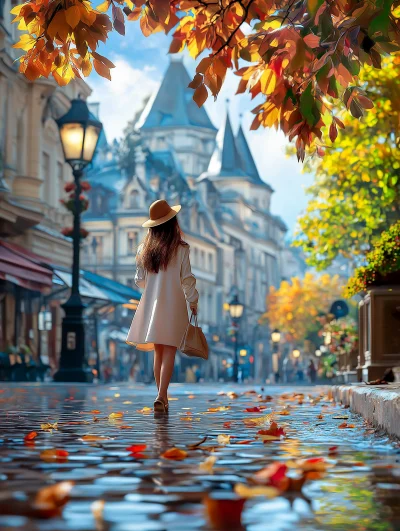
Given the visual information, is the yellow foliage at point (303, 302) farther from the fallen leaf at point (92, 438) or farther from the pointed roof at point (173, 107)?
the fallen leaf at point (92, 438)

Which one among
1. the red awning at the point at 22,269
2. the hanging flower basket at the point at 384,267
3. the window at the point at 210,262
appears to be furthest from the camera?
the window at the point at 210,262

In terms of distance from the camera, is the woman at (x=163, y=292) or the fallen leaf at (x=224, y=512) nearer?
the fallen leaf at (x=224, y=512)

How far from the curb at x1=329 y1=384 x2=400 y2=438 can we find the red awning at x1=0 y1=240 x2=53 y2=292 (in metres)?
18.7

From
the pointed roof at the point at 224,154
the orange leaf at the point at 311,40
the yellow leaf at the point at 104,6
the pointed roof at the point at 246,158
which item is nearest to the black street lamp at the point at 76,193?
the yellow leaf at the point at 104,6

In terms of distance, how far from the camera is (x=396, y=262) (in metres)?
16.4

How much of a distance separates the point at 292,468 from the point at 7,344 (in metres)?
30.1

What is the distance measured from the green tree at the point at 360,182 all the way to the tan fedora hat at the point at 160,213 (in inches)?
438

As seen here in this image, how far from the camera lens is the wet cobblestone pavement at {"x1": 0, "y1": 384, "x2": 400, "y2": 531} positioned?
4.24m

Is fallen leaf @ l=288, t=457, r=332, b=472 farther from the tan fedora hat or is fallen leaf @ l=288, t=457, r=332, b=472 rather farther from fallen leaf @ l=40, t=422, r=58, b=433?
the tan fedora hat

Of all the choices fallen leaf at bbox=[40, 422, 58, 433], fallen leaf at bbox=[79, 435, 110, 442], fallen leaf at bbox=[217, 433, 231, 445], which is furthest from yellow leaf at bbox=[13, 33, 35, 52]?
fallen leaf at bbox=[217, 433, 231, 445]

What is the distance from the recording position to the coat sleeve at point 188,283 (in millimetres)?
11548

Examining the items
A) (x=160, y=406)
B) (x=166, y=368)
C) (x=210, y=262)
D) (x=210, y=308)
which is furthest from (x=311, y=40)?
(x=210, y=262)

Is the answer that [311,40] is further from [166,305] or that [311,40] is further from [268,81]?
[166,305]

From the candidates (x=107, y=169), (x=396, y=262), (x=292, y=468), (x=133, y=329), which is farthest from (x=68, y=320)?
(x=107, y=169)
